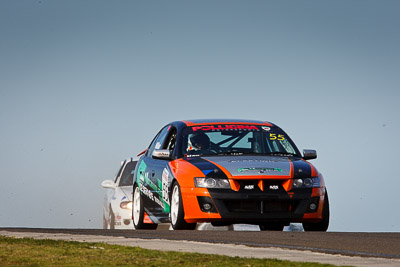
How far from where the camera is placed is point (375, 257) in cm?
877

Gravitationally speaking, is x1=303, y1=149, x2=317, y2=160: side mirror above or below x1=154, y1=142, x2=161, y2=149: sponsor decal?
below

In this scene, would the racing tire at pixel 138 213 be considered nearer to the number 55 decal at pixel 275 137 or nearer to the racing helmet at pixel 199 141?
the racing helmet at pixel 199 141

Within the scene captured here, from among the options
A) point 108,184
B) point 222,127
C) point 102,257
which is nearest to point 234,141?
point 222,127

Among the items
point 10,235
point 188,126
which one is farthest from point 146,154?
point 10,235

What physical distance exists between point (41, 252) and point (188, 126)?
6.17 m

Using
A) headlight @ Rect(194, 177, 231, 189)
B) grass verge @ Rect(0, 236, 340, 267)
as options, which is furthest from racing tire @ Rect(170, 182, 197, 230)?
grass verge @ Rect(0, 236, 340, 267)

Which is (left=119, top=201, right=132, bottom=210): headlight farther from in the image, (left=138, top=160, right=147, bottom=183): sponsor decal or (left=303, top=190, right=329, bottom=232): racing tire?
(left=303, top=190, right=329, bottom=232): racing tire

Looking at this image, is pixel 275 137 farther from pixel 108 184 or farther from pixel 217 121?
pixel 108 184

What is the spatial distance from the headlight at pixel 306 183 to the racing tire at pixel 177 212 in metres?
1.46

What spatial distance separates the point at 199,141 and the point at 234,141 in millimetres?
533

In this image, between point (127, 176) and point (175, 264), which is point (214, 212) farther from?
point (127, 176)

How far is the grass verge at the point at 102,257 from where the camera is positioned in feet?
26.6

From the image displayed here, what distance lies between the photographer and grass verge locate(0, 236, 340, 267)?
8109 mm

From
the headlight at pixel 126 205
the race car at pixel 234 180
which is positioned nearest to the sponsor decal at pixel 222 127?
the race car at pixel 234 180
